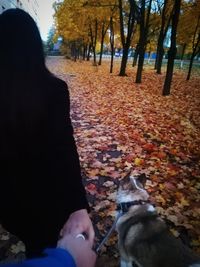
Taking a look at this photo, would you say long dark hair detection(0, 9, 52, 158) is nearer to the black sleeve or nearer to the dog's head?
the black sleeve

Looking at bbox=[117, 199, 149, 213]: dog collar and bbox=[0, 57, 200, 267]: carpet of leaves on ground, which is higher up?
bbox=[117, 199, 149, 213]: dog collar

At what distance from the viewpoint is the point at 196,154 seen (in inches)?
262

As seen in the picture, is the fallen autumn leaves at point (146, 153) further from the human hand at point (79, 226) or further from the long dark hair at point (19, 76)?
the long dark hair at point (19, 76)

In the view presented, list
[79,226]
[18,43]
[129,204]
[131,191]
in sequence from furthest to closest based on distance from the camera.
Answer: [131,191] < [129,204] < [18,43] < [79,226]

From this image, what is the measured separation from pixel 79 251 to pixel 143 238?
1.94 meters

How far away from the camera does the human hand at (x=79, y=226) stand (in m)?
1.39

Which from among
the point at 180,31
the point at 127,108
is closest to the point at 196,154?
the point at 127,108

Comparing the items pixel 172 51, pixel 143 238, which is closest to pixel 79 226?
pixel 143 238

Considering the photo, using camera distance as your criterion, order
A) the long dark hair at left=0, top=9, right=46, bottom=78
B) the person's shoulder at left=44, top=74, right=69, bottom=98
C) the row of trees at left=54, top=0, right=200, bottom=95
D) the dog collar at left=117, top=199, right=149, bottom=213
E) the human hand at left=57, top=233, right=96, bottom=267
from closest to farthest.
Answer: the human hand at left=57, top=233, right=96, bottom=267 → the long dark hair at left=0, top=9, right=46, bottom=78 → the person's shoulder at left=44, top=74, right=69, bottom=98 → the dog collar at left=117, top=199, right=149, bottom=213 → the row of trees at left=54, top=0, right=200, bottom=95

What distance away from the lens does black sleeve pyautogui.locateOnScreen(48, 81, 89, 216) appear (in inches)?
74.3

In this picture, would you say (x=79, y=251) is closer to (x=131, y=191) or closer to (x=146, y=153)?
(x=131, y=191)

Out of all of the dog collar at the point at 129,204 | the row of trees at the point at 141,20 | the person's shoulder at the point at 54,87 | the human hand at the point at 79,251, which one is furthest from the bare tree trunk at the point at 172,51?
the human hand at the point at 79,251

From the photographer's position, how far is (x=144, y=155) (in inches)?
254

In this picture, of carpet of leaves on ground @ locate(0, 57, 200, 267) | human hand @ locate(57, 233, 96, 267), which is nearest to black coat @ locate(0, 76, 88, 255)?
human hand @ locate(57, 233, 96, 267)
